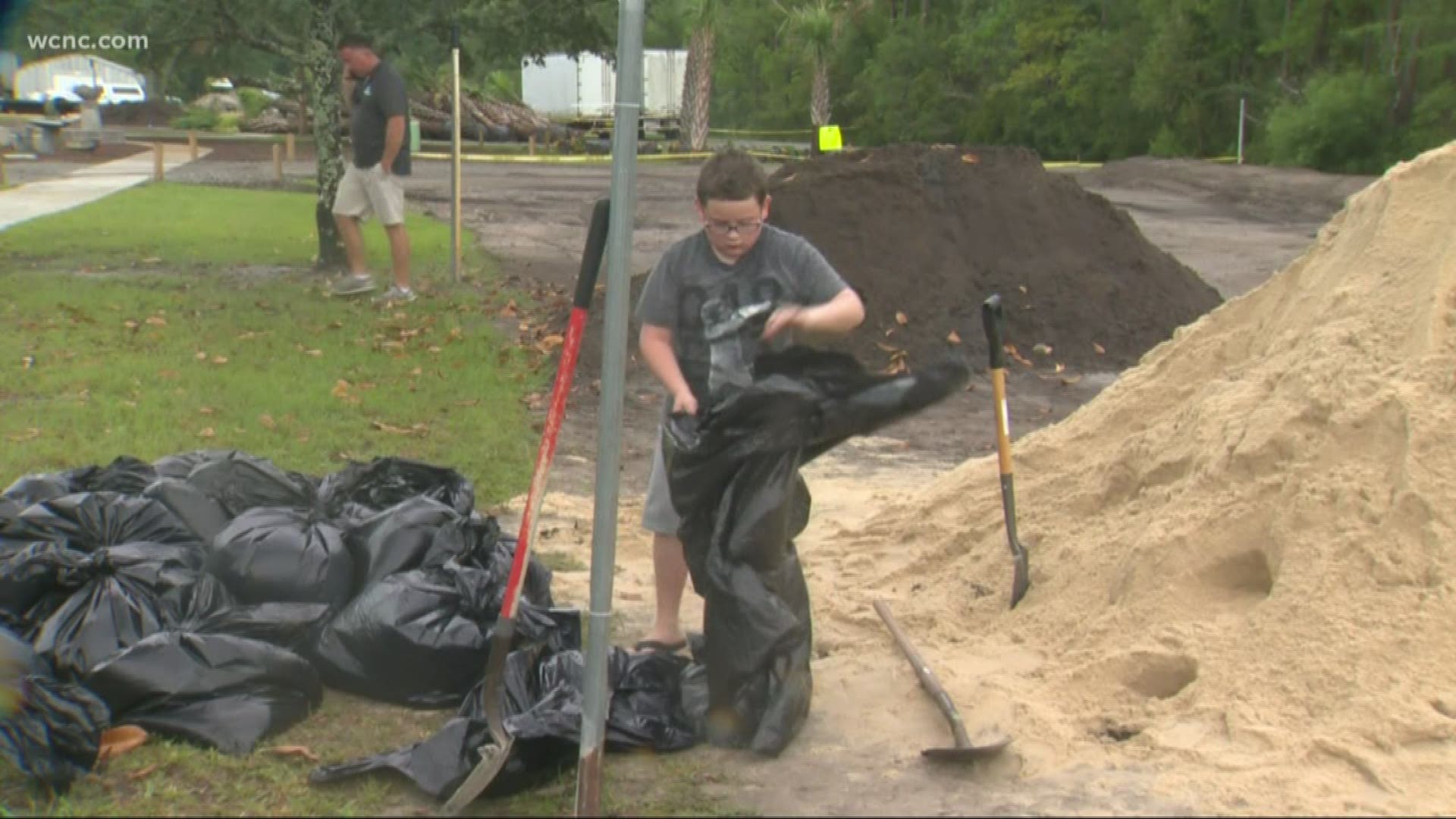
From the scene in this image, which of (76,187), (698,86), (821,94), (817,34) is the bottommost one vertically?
(76,187)

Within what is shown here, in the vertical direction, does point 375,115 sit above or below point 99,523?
above

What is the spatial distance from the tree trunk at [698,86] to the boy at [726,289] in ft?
144

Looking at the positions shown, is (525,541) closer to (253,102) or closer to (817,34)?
(817,34)

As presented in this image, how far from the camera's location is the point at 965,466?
22.5 feet

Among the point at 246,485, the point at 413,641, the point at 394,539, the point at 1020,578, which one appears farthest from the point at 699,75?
the point at 413,641

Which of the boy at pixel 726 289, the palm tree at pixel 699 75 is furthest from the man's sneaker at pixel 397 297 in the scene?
the palm tree at pixel 699 75

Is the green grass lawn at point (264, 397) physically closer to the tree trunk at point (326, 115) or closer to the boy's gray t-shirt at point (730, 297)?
the tree trunk at point (326, 115)

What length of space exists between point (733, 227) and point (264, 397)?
523cm

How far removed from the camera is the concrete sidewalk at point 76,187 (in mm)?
21000

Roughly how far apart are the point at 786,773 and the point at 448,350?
23.6ft

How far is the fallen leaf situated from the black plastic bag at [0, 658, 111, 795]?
425 millimetres

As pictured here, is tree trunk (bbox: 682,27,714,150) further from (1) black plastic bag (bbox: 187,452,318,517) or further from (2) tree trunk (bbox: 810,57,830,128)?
(1) black plastic bag (bbox: 187,452,318,517)

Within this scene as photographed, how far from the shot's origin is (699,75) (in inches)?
1876

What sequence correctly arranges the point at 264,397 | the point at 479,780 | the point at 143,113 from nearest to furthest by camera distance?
→ 1. the point at 479,780
2. the point at 264,397
3. the point at 143,113
